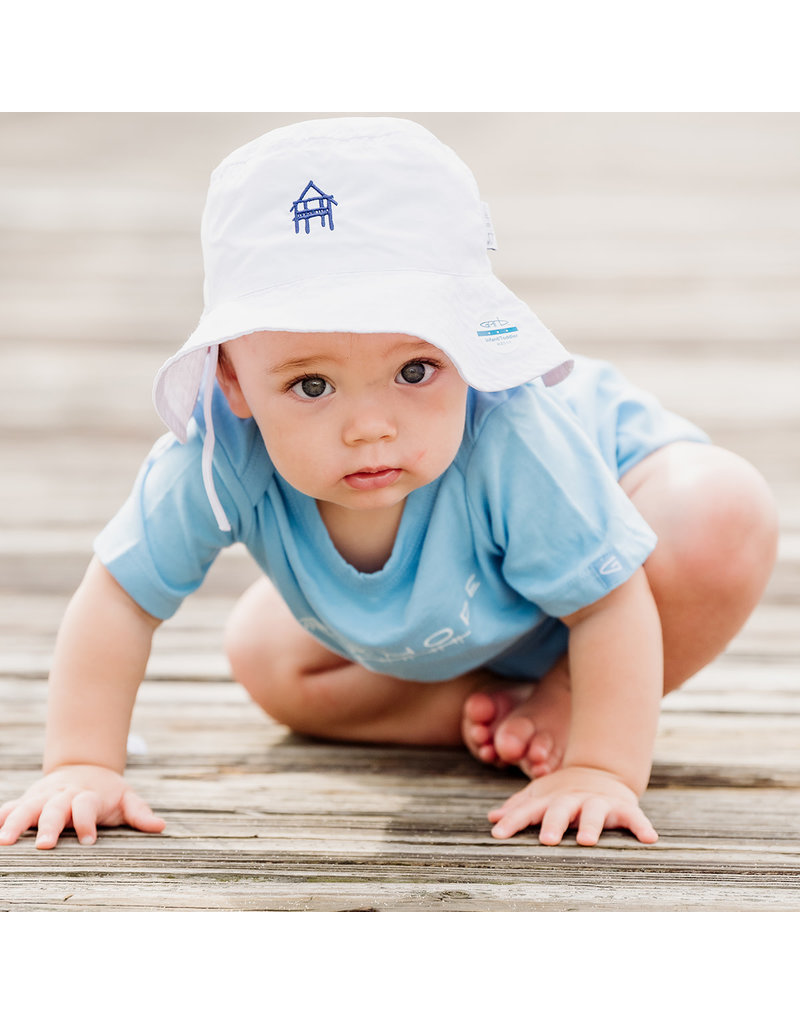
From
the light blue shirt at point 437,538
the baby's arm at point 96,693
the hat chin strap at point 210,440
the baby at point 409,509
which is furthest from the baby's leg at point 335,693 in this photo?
the hat chin strap at point 210,440

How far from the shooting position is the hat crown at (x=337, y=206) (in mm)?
1551

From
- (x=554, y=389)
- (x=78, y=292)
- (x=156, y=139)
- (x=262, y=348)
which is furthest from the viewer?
(x=156, y=139)

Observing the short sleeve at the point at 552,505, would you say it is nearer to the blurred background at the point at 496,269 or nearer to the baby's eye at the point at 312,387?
the baby's eye at the point at 312,387

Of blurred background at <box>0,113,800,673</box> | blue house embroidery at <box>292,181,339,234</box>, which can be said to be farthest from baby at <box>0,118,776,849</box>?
blurred background at <box>0,113,800,673</box>

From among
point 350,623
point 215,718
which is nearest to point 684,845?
point 350,623

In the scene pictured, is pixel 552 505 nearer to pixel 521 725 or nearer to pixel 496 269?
pixel 521 725

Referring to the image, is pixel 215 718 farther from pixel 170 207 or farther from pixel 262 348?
pixel 170 207

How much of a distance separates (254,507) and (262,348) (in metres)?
0.30

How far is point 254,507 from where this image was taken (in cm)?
184

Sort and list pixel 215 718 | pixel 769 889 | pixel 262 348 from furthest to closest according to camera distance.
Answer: pixel 215 718 → pixel 262 348 → pixel 769 889

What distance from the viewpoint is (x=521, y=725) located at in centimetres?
194

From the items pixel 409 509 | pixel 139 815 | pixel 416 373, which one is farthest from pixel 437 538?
pixel 139 815

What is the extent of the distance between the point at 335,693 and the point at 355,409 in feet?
2.21

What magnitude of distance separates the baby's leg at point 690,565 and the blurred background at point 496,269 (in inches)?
35.1
